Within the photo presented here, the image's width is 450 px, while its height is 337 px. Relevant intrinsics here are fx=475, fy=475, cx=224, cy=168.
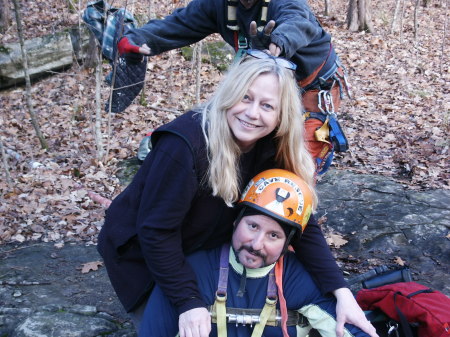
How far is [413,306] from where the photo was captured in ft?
8.59

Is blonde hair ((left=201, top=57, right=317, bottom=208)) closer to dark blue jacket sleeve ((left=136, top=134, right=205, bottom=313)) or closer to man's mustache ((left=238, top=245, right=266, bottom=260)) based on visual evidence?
dark blue jacket sleeve ((left=136, top=134, right=205, bottom=313))

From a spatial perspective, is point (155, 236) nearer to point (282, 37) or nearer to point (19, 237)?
point (282, 37)

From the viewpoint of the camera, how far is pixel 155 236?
221 centimetres

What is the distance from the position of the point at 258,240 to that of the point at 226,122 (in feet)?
1.99

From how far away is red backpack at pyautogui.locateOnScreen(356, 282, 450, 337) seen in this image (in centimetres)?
253

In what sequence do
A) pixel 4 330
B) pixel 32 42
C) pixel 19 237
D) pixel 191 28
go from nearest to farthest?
1. pixel 4 330
2. pixel 191 28
3. pixel 19 237
4. pixel 32 42

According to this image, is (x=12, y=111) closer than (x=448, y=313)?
No

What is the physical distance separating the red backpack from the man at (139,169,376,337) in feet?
1.41

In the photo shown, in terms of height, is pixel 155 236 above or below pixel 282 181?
below

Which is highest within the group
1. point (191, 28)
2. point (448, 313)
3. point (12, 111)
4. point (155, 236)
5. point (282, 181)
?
point (191, 28)

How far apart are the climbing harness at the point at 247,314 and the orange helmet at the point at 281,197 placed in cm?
38

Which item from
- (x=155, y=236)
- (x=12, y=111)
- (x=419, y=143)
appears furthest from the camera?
(x=12, y=111)

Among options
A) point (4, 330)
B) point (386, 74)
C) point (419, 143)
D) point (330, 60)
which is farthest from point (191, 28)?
point (386, 74)

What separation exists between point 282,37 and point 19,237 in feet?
11.9
